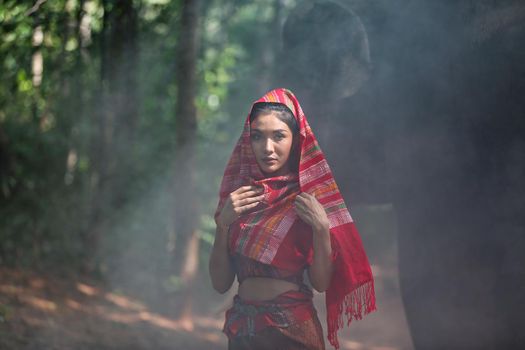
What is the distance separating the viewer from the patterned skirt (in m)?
1.99

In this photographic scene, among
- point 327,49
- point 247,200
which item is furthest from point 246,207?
point 327,49

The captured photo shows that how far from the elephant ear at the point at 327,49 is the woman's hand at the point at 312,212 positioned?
3.46 ft

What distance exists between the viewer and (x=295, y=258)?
203 centimetres

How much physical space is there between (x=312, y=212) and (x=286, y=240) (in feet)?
0.55

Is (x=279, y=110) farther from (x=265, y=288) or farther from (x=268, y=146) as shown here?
(x=265, y=288)

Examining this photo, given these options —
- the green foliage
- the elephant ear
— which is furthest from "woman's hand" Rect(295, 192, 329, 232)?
the green foliage

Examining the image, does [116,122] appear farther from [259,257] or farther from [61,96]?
[259,257]

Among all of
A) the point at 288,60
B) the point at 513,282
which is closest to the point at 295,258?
the point at 513,282

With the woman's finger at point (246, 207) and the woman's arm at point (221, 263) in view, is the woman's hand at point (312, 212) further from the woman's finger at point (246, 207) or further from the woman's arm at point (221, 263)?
the woman's arm at point (221, 263)

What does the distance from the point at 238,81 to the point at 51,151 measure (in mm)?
4863

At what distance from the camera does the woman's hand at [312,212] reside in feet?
6.25

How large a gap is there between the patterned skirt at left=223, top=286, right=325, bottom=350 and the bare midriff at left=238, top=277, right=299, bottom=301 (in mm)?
15

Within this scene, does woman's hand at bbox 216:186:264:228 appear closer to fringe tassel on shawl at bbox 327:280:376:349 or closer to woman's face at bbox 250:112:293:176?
woman's face at bbox 250:112:293:176

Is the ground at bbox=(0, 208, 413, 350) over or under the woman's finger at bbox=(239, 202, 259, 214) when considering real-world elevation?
under
